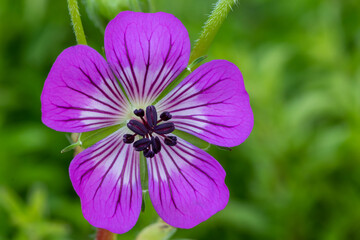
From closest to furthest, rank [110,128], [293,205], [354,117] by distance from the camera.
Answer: [110,128] < [293,205] < [354,117]

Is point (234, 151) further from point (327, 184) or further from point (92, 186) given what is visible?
point (92, 186)

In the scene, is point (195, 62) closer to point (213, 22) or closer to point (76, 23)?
point (213, 22)

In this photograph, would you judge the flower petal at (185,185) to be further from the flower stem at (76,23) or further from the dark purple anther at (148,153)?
the flower stem at (76,23)

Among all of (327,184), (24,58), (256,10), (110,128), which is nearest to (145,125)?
(110,128)

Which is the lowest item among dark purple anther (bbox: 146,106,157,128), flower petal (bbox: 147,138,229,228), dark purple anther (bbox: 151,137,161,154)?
flower petal (bbox: 147,138,229,228)

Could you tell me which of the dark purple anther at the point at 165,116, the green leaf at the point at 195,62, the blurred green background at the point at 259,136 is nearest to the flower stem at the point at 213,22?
the green leaf at the point at 195,62

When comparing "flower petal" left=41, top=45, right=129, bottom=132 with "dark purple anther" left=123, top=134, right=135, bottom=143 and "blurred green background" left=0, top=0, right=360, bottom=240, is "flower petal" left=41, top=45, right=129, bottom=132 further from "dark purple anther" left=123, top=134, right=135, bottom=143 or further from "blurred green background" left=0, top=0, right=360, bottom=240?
"blurred green background" left=0, top=0, right=360, bottom=240

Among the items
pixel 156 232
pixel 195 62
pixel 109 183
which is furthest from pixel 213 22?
pixel 156 232

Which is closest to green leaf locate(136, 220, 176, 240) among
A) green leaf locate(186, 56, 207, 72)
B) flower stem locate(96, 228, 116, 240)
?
flower stem locate(96, 228, 116, 240)
